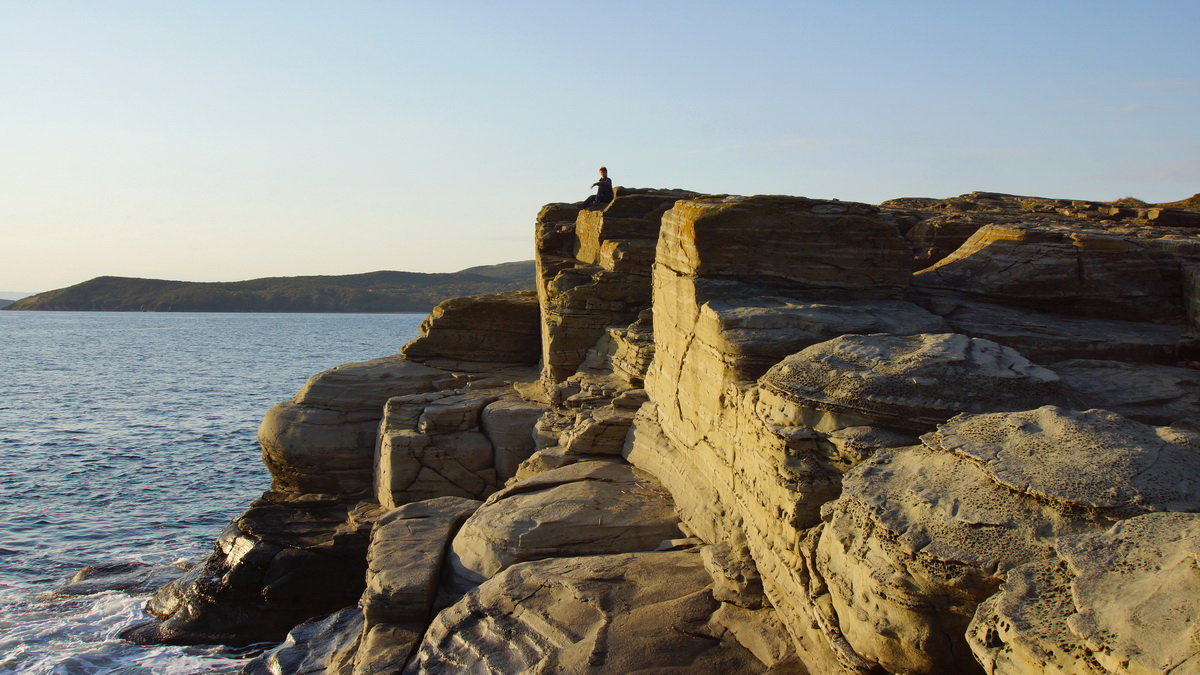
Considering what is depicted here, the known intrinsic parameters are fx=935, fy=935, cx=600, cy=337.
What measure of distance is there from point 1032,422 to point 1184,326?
20.1ft

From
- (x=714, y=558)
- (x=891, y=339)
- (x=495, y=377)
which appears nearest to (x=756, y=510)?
(x=714, y=558)

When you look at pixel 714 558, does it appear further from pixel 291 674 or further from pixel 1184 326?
pixel 1184 326

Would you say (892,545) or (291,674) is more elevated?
(892,545)

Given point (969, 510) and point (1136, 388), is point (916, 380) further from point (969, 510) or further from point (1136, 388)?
point (1136, 388)

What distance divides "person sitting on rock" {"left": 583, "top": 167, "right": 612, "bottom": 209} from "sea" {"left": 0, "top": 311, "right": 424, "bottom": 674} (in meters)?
11.3

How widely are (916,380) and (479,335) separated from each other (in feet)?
44.9

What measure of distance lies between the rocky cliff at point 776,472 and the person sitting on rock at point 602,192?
2137 millimetres

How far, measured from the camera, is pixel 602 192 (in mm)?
21797

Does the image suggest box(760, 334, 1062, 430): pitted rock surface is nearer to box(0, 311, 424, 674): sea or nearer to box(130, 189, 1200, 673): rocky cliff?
box(130, 189, 1200, 673): rocky cliff

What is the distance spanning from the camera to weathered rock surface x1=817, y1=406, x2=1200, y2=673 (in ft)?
20.5

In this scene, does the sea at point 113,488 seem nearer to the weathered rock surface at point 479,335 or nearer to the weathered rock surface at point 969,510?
A: the weathered rock surface at point 479,335

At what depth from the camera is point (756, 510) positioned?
9664 mm

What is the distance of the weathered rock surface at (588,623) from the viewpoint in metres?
8.75

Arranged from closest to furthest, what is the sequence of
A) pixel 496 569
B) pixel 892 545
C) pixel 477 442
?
1. pixel 892 545
2. pixel 496 569
3. pixel 477 442
